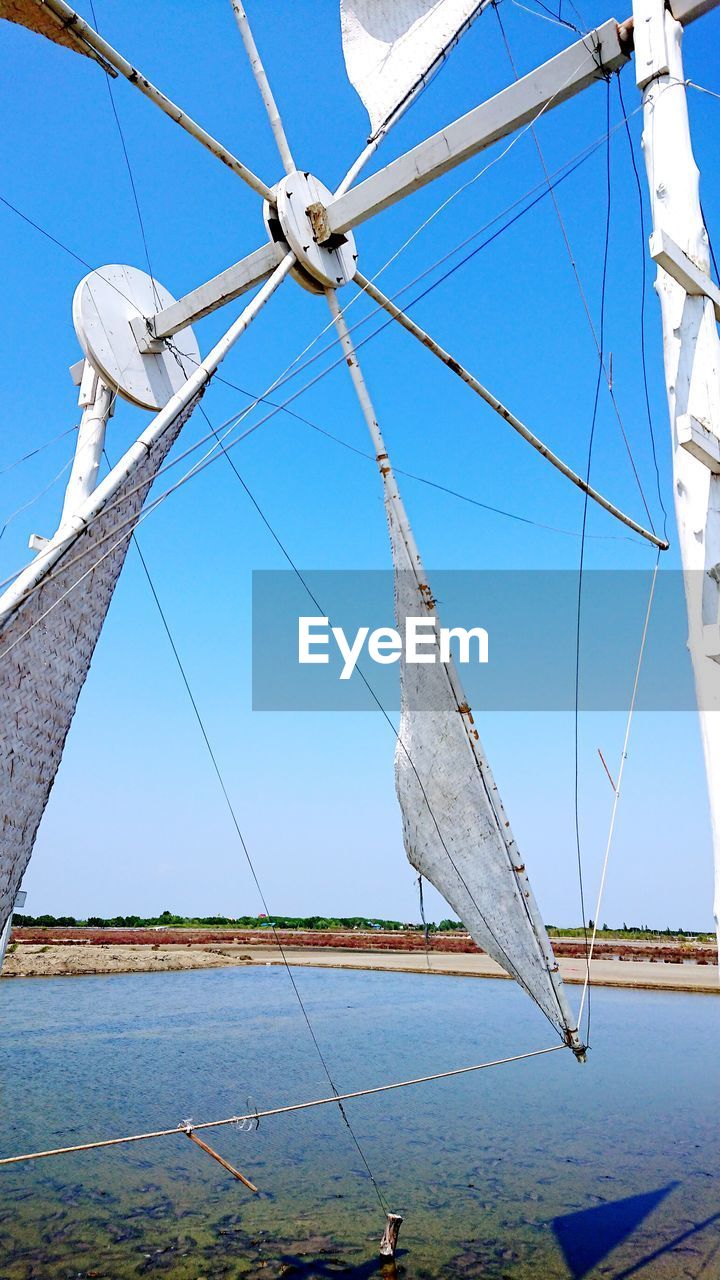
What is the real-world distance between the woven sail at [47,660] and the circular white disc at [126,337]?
224cm

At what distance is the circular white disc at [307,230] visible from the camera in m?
6.39

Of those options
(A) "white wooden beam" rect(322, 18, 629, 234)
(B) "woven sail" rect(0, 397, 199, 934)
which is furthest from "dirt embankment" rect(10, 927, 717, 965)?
(A) "white wooden beam" rect(322, 18, 629, 234)

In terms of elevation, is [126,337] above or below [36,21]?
below

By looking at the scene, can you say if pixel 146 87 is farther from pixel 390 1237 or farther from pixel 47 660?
pixel 390 1237

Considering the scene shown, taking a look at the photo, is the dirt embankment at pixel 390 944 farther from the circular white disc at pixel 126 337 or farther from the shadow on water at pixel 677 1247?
the circular white disc at pixel 126 337

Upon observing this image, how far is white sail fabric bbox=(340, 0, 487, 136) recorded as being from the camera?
7.66m

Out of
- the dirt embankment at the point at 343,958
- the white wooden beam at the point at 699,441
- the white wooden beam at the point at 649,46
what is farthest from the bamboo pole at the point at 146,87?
the dirt embankment at the point at 343,958

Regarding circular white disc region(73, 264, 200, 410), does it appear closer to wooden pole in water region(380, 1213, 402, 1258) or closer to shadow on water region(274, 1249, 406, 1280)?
wooden pole in water region(380, 1213, 402, 1258)

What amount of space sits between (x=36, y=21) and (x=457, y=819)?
7.46 meters

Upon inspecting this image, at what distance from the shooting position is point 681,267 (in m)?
3.17

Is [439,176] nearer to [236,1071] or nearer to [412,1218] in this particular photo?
[412,1218]

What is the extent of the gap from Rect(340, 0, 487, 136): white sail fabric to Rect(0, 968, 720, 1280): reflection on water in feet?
34.9

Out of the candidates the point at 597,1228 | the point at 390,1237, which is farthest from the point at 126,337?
the point at 597,1228

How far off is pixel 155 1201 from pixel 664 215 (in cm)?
987
